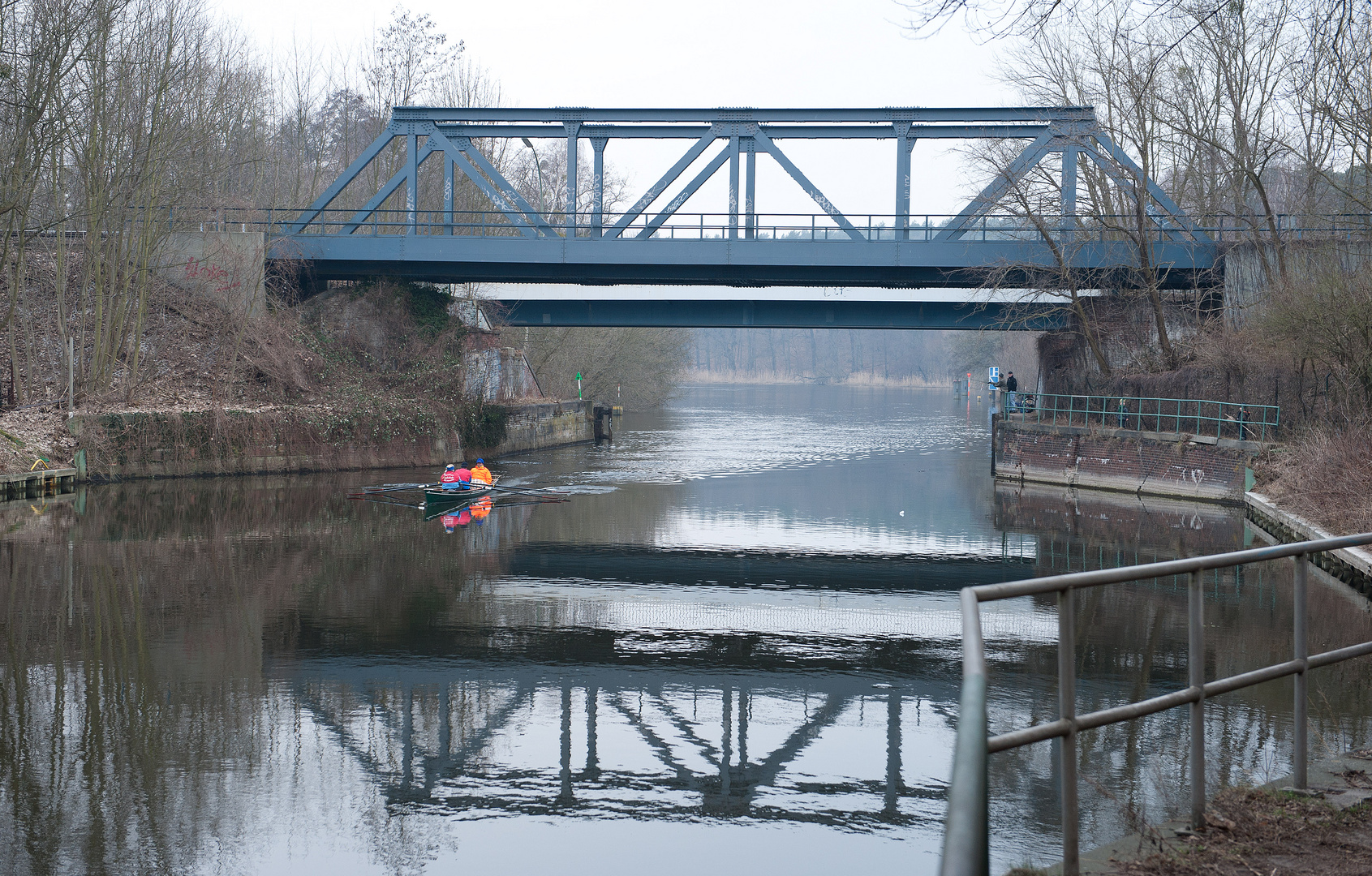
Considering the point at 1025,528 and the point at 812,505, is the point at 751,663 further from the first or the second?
the point at 812,505

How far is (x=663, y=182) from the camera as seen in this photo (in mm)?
36812

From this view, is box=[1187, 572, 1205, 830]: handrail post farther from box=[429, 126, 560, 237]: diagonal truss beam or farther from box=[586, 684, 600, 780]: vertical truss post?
box=[429, 126, 560, 237]: diagonal truss beam

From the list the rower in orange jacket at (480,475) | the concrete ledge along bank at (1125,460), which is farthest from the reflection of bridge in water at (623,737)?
the concrete ledge along bank at (1125,460)

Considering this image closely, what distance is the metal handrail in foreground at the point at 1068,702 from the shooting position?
2369 millimetres

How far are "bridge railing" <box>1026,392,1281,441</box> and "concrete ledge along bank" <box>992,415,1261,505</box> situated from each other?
51 cm

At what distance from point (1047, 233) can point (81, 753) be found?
33354 mm

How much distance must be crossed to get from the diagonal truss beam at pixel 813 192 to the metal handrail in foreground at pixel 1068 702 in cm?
3133

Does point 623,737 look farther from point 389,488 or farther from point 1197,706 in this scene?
point 389,488

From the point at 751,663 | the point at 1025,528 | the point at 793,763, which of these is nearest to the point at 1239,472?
the point at 1025,528

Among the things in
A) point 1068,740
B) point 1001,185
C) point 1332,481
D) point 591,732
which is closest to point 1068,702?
point 1068,740

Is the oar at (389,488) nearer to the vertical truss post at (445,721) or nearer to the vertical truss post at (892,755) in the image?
the vertical truss post at (445,721)

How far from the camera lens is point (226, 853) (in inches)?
282

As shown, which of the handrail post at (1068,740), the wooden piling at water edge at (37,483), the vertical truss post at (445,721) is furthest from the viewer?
the wooden piling at water edge at (37,483)

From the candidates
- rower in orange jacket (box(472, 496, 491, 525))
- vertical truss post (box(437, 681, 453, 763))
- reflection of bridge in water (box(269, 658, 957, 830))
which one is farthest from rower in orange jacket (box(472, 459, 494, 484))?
vertical truss post (box(437, 681, 453, 763))
